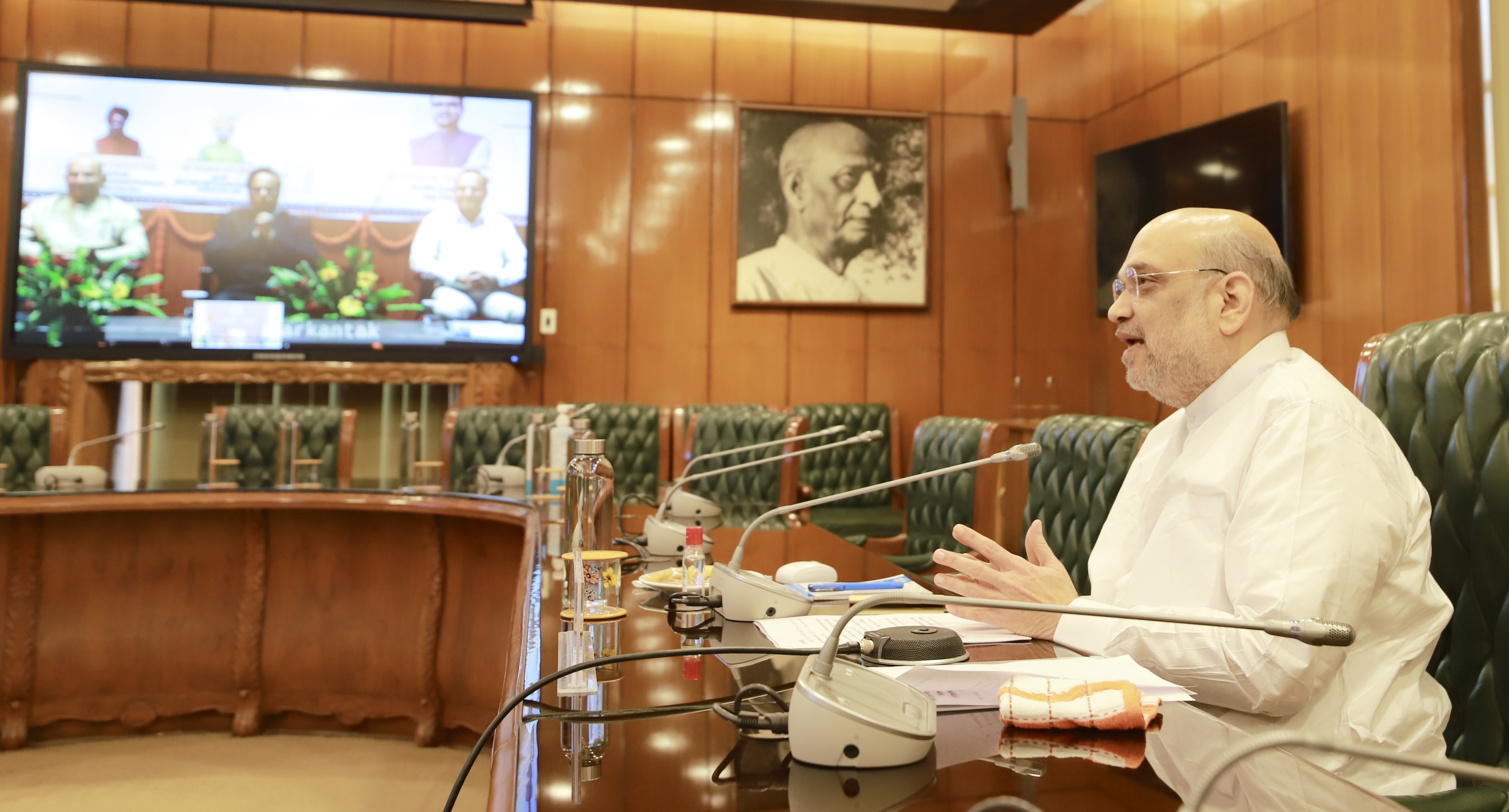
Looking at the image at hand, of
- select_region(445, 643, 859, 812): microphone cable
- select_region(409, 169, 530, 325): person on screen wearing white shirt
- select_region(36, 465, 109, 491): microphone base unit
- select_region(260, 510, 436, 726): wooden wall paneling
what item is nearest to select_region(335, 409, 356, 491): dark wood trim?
select_region(260, 510, 436, 726): wooden wall paneling

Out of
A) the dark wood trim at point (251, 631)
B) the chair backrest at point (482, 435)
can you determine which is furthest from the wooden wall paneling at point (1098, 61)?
the dark wood trim at point (251, 631)

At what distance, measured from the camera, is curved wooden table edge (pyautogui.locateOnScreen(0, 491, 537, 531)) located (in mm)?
2637

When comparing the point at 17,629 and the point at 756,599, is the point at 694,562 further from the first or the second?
the point at 17,629

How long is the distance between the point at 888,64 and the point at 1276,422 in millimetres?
5484

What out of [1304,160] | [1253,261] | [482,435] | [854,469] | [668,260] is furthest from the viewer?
[668,260]

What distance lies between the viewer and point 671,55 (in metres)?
5.90

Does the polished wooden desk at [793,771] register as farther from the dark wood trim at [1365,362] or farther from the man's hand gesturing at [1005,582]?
the dark wood trim at [1365,362]

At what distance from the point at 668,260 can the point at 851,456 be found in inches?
69.2

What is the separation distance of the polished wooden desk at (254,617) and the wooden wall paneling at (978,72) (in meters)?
4.75

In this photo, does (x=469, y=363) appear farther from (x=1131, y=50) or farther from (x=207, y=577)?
(x=1131, y=50)

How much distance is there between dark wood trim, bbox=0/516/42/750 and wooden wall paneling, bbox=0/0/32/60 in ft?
13.4

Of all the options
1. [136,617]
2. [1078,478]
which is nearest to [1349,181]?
[1078,478]

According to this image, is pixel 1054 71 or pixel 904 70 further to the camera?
pixel 1054 71

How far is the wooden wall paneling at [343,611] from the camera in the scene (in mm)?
3020
